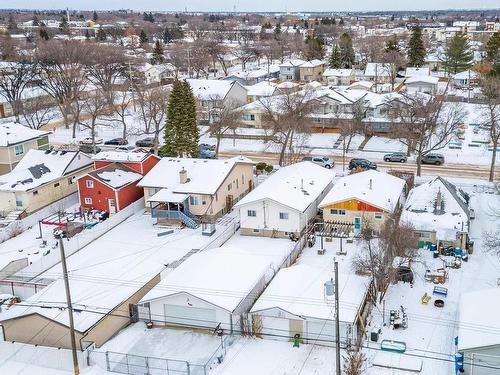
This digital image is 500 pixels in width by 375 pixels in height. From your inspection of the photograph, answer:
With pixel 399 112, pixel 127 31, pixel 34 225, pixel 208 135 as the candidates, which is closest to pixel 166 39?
pixel 127 31

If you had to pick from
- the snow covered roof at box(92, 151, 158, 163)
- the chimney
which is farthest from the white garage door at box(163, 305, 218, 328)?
the snow covered roof at box(92, 151, 158, 163)

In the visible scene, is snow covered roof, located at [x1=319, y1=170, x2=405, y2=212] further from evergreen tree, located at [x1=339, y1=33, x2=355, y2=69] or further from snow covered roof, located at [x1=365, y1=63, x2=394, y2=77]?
evergreen tree, located at [x1=339, y1=33, x2=355, y2=69]

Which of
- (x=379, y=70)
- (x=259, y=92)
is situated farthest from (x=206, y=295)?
(x=379, y=70)

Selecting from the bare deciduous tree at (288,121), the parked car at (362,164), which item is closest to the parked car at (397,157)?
the parked car at (362,164)

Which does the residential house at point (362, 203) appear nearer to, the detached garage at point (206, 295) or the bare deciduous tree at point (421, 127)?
the bare deciduous tree at point (421, 127)

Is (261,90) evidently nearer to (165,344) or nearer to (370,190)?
(370,190)

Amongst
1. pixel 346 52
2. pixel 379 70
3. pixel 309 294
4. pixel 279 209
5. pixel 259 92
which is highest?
pixel 346 52

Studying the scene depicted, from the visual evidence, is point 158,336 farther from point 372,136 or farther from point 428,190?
point 372,136
